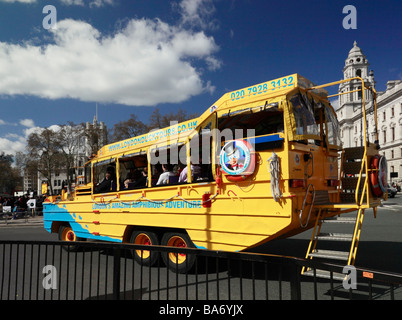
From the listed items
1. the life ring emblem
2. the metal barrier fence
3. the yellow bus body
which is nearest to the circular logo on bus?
the life ring emblem

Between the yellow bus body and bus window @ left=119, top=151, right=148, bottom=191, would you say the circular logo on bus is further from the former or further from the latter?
bus window @ left=119, top=151, right=148, bottom=191

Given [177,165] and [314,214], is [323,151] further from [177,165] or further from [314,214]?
[177,165]

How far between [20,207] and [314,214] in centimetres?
2253

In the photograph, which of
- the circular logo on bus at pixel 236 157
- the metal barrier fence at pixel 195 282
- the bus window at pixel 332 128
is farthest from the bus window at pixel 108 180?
the bus window at pixel 332 128

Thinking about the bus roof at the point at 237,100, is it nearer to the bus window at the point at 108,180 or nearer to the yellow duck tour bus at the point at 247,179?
the yellow duck tour bus at the point at 247,179

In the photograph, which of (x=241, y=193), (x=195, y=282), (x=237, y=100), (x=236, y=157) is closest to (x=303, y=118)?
(x=237, y=100)

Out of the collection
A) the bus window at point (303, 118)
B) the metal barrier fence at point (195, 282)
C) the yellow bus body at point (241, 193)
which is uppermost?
the bus window at point (303, 118)

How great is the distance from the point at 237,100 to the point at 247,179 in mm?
1494

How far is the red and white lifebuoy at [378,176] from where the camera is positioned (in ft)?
17.9

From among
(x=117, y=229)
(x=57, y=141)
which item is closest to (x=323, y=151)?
(x=117, y=229)

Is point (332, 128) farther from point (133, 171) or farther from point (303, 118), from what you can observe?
point (133, 171)

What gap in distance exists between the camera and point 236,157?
5344mm

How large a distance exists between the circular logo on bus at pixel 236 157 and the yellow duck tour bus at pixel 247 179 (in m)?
0.02

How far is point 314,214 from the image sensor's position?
549cm
